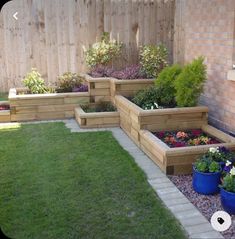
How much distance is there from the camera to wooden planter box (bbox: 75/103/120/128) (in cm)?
659

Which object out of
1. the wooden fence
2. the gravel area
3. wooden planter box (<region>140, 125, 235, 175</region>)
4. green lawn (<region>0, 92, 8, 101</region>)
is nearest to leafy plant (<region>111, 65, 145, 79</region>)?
the wooden fence

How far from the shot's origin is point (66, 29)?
334 inches

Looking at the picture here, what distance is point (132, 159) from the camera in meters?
4.95

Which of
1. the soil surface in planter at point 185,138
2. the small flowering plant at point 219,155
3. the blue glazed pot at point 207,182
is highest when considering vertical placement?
the small flowering plant at point 219,155

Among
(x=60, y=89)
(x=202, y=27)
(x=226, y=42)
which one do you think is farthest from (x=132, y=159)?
(x=60, y=89)

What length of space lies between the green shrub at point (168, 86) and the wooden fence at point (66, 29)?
2638 millimetres

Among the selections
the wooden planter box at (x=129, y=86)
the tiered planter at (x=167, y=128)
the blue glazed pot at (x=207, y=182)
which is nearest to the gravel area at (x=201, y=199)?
the blue glazed pot at (x=207, y=182)

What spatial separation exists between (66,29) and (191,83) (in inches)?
161

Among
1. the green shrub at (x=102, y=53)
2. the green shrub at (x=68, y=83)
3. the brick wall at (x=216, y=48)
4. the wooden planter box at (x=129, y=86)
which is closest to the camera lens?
the brick wall at (x=216, y=48)

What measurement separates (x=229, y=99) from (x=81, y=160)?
2.23 meters

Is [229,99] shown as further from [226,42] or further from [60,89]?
[60,89]

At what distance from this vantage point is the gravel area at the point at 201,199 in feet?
10.9

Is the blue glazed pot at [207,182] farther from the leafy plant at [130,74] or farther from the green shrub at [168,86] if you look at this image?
the leafy plant at [130,74]

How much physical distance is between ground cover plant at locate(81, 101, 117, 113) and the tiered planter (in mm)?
724
